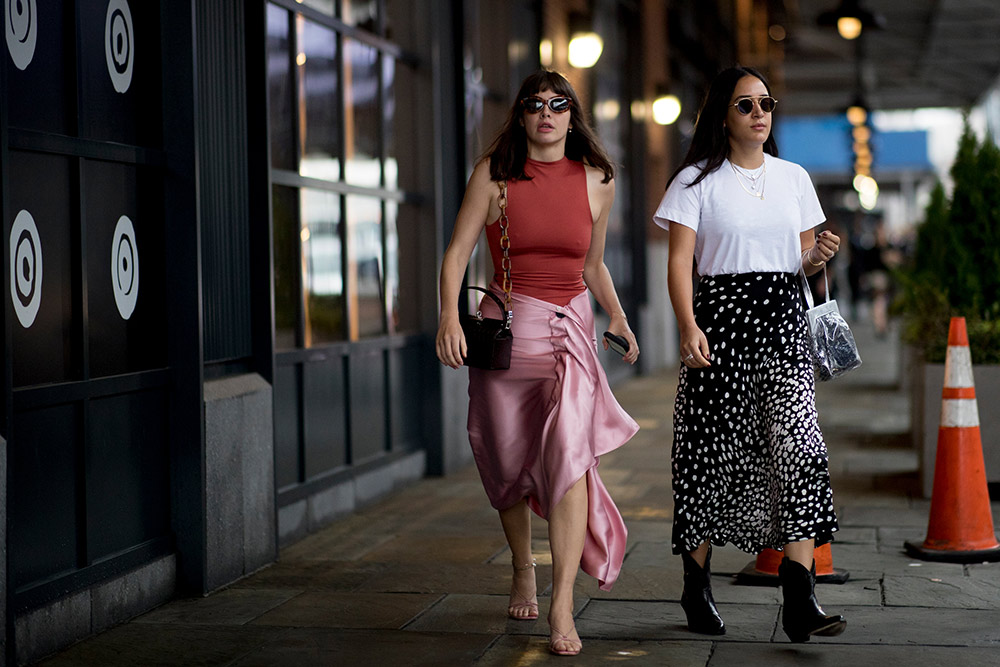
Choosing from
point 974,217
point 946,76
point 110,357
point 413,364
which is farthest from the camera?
point 946,76

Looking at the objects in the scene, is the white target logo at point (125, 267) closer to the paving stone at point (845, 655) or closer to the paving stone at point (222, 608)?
the paving stone at point (222, 608)

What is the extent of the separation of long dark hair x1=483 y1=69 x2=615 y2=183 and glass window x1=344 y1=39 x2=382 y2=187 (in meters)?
3.13

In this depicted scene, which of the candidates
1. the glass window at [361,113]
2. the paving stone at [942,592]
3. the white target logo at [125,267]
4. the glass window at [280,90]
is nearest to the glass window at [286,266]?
the glass window at [280,90]

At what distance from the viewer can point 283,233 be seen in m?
6.60

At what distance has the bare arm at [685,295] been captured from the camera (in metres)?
4.39

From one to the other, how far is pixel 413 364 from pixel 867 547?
3.40 m

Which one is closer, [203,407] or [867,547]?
[203,407]

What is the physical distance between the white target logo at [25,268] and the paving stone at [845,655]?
8.32 ft

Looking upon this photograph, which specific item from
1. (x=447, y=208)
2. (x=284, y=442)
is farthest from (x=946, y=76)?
(x=284, y=442)

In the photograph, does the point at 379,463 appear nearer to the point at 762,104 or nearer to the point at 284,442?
the point at 284,442

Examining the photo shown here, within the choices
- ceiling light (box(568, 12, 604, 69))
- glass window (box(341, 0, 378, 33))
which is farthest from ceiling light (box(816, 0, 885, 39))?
glass window (box(341, 0, 378, 33))

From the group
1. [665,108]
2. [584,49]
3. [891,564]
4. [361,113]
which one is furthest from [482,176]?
[665,108]

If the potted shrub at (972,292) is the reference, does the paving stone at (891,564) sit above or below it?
below

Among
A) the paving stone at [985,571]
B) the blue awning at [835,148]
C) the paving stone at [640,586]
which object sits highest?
the blue awning at [835,148]
